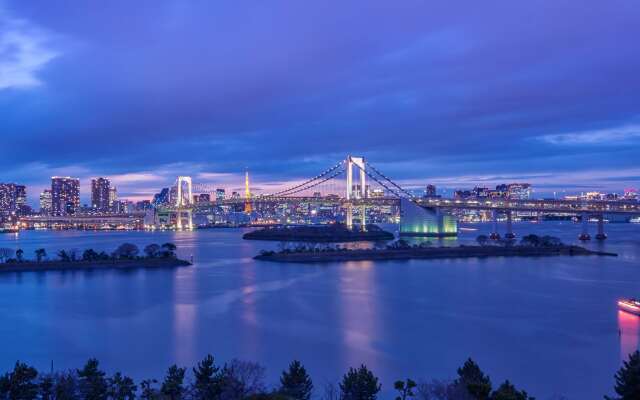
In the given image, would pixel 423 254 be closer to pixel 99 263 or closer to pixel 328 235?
pixel 328 235

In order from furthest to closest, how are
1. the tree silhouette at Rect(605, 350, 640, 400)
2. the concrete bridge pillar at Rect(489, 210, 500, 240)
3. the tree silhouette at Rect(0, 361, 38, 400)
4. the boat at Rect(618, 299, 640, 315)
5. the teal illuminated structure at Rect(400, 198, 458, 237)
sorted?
the teal illuminated structure at Rect(400, 198, 458, 237) < the concrete bridge pillar at Rect(489, 210, 500, 240) < the boat at Rect(618, 299, 640, 315) < the tree silhouette at Rect(0, 361, 38, 400) < the tree silhouette at Rect(605, 350, 640, 400)

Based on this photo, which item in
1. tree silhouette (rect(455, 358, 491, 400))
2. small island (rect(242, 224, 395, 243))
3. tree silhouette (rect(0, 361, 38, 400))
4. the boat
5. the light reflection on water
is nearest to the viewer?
tree silhouette (rect(455, 358, 491, 400))

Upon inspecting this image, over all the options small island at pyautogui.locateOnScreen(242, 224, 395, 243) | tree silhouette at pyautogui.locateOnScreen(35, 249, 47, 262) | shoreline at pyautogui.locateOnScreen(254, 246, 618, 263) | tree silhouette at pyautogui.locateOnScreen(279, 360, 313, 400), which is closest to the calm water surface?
tree silhouette at pyautogui.locateOnScreen(279, 360, 313, 400)

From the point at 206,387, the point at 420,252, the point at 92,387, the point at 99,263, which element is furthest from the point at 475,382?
the point at 420,252

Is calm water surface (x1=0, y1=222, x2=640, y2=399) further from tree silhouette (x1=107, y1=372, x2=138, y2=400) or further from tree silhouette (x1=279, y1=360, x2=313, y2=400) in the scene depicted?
tree silhouette (x1=107, y1=372, x2=138, y2=400)

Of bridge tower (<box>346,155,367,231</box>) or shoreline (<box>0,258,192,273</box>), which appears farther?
bridge tower (<box>346,155,367,231</box>)
